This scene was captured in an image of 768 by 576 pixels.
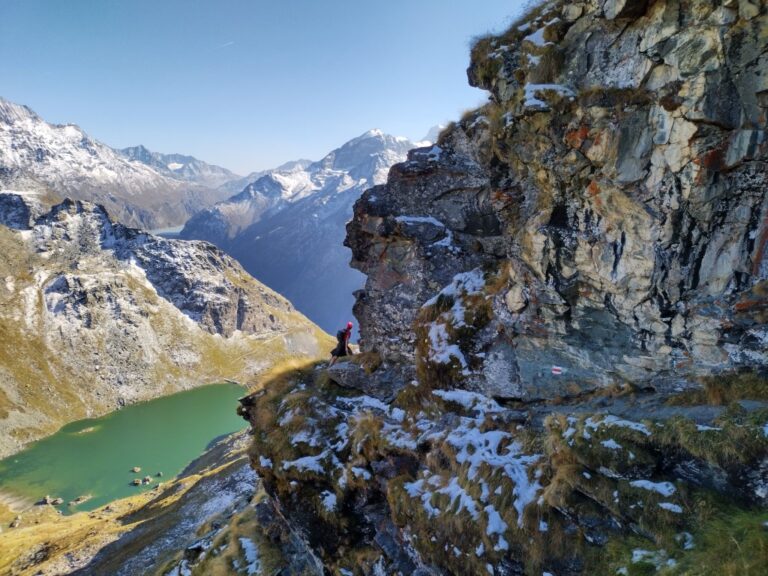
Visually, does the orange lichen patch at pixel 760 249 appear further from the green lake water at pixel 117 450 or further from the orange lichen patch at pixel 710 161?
the green lake water at pixel 117 450

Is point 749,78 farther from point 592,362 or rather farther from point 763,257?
point 592,362

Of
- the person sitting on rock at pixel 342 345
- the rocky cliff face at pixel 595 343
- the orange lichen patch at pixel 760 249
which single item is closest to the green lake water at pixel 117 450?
the person sitting on rock at pixel 342 345

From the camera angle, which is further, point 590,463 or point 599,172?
point 599,172

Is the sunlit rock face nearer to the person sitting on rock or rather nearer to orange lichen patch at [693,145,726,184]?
orange lichen patch at [693,145,726,184]

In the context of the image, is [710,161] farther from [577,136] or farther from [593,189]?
[577,136]

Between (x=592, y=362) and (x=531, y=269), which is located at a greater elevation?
(x=531, y=269)

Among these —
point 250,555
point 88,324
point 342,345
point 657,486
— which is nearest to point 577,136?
point 657,486

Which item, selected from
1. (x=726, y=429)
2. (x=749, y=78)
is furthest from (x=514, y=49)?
(x=726, y=429)
